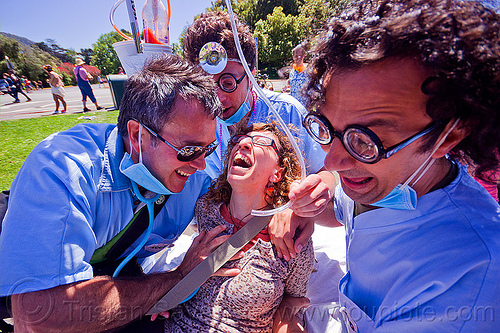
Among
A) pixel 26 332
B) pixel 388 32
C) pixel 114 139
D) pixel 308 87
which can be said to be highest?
pixel 388 32

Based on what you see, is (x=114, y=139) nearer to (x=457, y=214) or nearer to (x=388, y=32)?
(x=388, y=32)

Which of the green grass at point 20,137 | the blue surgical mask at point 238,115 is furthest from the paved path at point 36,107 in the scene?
the blue surgical mask at point 238,115

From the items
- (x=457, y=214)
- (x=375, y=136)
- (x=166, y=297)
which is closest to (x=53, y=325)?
(x=166, y=297)

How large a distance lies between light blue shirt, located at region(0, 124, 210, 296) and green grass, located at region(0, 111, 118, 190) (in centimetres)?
448

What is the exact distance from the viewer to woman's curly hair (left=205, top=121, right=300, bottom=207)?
2.25 metres

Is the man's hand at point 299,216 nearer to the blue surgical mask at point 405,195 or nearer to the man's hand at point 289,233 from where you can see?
the man's hand at point 289,233

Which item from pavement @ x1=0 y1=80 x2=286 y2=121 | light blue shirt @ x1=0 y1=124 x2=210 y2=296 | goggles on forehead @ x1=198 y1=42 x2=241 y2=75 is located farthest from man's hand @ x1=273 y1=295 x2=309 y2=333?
pavement @ x1=0 y1=80 x2=286 y2=121

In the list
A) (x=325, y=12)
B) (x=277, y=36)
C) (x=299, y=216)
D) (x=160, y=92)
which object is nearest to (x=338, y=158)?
(x=299, y=216)

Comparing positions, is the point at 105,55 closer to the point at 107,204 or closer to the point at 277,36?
the point at 277,36

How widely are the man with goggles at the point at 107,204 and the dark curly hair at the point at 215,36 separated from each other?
810mm

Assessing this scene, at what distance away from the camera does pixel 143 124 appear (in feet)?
5.93

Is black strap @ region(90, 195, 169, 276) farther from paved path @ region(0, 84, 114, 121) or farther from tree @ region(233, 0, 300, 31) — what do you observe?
tree @ region(233, 0, 300, 31)

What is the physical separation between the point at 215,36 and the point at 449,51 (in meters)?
2.26

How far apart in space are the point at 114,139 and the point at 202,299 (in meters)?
1.35
